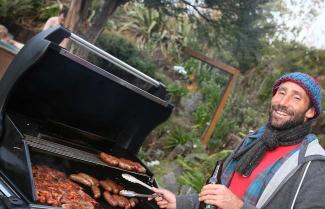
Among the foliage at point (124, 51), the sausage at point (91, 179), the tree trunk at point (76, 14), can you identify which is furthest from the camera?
the foliage at point (124, 51)

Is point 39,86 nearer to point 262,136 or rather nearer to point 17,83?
point 17,83

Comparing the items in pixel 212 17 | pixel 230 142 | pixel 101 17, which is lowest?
pixel 230 142

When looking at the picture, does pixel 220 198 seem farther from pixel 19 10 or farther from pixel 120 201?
pixel 19 10

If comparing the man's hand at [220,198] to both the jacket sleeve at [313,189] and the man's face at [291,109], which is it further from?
the man's face at [291,109]

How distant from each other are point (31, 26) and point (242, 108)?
22.3 ft

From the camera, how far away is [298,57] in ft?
41.8

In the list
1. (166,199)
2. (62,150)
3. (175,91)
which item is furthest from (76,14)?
(166,199)

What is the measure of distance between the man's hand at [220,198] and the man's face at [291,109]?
0.53 m

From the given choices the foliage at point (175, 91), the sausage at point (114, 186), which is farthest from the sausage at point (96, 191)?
the foliage at point (175, 91)

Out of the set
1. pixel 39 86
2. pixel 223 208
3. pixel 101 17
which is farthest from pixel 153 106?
pixel 101 17

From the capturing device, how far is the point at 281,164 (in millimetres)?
2127

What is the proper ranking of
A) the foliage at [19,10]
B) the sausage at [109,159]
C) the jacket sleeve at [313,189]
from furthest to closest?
the foliage at [19,10] < the sausage at [109,159] < the jacket sleeve at [313,189]

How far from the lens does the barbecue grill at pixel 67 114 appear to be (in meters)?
2.52

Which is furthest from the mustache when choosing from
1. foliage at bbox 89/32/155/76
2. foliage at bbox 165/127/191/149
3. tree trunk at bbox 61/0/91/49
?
foliage at bbox 89/32/155/76
